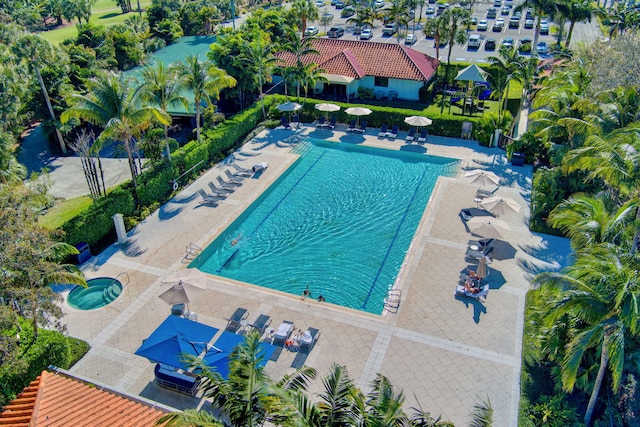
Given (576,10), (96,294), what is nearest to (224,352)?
(96,294)

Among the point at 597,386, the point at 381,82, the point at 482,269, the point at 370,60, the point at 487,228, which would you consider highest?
the point at 370,60

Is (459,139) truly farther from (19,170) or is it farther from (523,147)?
(19,170)

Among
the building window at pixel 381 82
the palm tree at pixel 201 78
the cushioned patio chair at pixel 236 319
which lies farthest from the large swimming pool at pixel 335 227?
the building window at pixel 381 82

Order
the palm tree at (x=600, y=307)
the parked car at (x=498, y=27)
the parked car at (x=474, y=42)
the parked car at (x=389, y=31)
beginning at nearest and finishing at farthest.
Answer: the palm tree at (x=600, y=307), the parked car at (x=474, y=42), the parked car at (x=498, y=27), the parked car at (x=389, y=31)

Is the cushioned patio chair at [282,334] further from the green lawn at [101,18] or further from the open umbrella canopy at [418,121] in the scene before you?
the green lawn at [101,18]

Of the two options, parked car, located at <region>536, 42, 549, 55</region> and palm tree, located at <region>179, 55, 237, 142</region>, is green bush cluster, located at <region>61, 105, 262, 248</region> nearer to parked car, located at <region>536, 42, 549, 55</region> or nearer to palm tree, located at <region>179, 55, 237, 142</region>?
palm tree, located at <region>179, 55, 237, 142</region>

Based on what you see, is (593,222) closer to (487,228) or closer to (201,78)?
(487,228)
